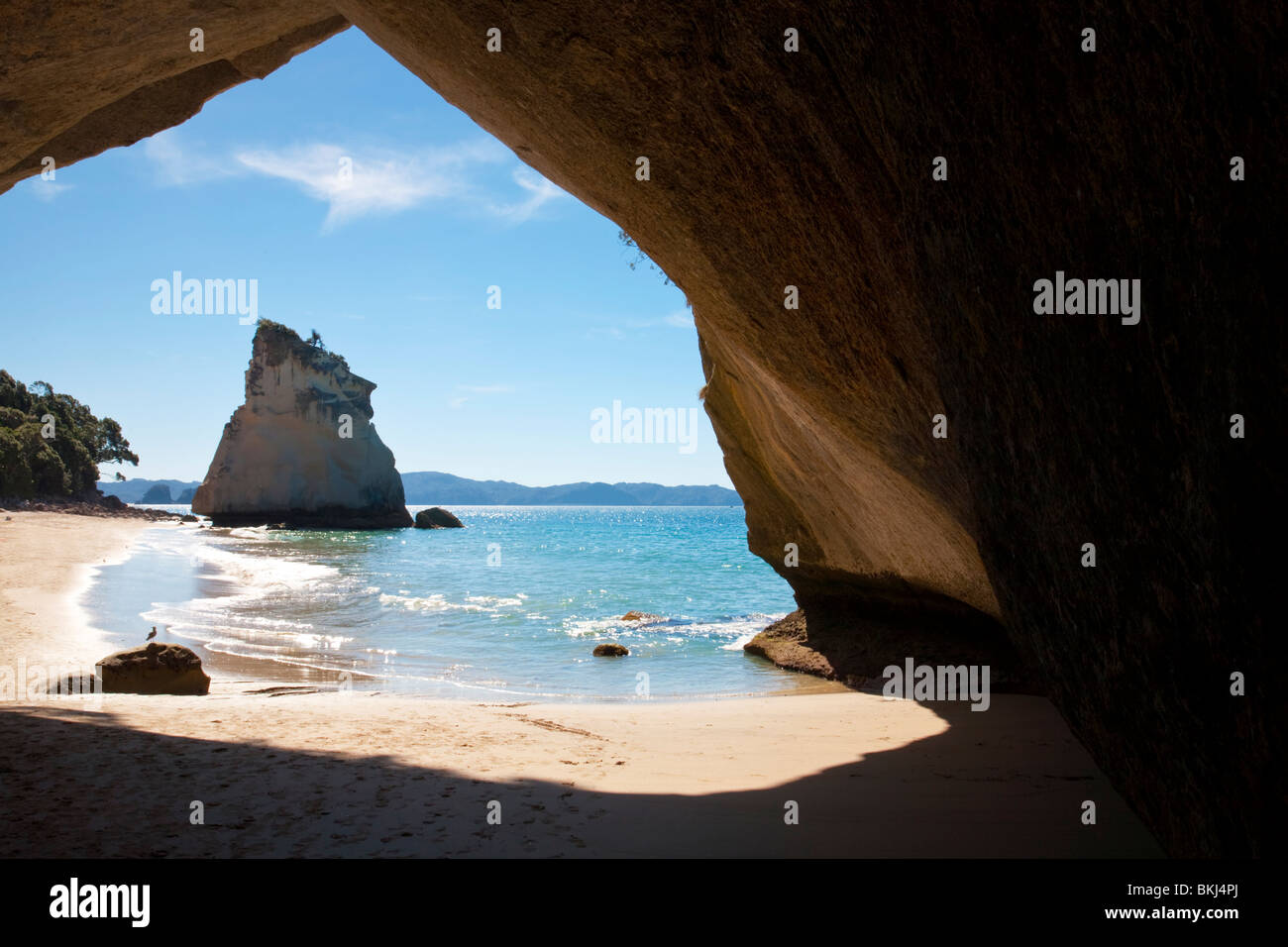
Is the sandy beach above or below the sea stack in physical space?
below

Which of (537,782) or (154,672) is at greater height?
(537,782)

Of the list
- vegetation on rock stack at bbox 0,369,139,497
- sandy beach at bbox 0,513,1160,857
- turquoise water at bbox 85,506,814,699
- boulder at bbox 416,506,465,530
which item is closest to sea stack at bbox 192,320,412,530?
vegetation on rock stack at bbox 0,369,139,497

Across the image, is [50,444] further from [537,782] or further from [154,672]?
[537,782]

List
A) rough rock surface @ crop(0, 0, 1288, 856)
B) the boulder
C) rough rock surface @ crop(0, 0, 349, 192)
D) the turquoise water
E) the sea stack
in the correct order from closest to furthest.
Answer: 1. rough rock surface @ crop(0, 0, 1288, 856)
2. rough rock surface @ crop(0, 0, 349, 192)
3. the turquoise water
4. the sea stack
5. the boulder

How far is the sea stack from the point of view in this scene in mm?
62562

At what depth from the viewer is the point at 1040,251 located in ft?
8.77

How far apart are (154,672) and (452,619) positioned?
1059cm

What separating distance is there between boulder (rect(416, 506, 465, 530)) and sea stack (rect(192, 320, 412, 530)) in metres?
14.1

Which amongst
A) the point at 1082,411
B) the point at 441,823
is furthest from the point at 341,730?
the point at 1082,411

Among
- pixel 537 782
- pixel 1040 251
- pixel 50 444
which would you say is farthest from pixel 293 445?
pixel 1040 251

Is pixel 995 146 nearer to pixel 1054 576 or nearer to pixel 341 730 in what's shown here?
pixel 1054 576

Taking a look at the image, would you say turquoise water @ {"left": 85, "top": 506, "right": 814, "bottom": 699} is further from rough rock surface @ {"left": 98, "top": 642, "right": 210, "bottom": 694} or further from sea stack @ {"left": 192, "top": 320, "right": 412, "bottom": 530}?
sea stack @ {"left": 192, "top": 320, "right": 412, "bottom": 530}

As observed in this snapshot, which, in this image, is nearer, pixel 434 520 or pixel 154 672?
pixel 154 672

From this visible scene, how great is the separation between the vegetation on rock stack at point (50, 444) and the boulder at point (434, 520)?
1059 inches
